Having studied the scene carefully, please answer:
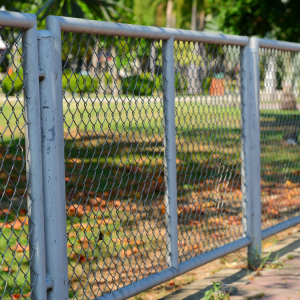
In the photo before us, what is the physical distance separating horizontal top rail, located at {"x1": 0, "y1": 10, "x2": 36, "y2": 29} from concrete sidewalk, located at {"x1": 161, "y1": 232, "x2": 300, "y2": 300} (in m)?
2.17

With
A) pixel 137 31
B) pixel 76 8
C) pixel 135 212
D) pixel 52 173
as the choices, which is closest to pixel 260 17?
pixel 76 8

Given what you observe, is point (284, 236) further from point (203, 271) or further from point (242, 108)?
point (242, 108)

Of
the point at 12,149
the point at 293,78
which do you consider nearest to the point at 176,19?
the point at 12,149

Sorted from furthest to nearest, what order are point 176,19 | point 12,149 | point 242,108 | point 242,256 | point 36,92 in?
1. point 176,19
2. point 12,149
3. point 242,256
4. point 242,108
5. point 36,92

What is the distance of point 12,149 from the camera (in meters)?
9.72

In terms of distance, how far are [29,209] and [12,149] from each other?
799 cm

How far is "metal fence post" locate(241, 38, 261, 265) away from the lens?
3.64m

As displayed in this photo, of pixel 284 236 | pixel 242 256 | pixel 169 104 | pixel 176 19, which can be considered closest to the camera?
pixel 169 104

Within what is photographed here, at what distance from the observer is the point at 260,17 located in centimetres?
1645

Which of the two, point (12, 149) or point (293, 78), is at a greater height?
point (293, 78)

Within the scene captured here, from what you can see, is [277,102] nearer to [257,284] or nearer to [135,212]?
[257,284]

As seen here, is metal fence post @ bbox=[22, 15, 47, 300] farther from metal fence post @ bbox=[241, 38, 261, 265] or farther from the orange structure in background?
metal fence post @ bbox=[241, 38, 261, 265]

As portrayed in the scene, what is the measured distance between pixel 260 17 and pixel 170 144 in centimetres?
1505

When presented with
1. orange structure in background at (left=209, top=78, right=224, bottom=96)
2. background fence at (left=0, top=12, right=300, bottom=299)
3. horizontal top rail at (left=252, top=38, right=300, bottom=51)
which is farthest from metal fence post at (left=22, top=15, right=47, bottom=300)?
horizontal top rail at (left=252, top=38, right=300, bottom=51)
